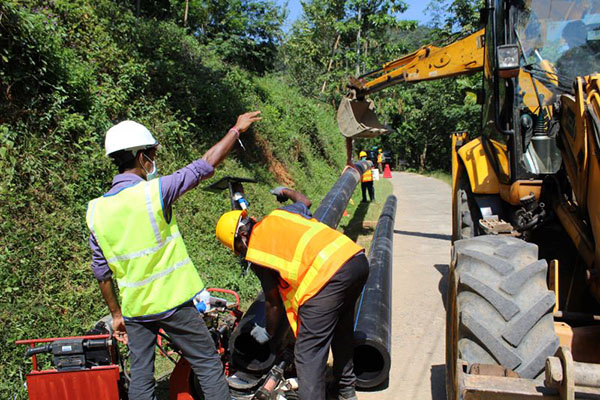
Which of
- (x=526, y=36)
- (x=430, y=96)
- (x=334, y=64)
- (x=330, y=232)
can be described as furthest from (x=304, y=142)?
(x=430, y=96)

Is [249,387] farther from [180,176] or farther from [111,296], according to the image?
[180,176]

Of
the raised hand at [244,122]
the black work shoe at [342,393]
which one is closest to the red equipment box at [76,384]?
the black work shoe at [342,393]

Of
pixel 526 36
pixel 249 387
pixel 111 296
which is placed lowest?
pixel 249 387

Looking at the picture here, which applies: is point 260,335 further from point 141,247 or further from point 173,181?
point 173,181

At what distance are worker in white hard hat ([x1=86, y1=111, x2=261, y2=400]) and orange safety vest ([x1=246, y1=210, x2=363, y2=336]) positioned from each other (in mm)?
514

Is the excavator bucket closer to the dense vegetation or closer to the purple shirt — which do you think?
the dense vegetation

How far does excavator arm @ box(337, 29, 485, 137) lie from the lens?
6996mm

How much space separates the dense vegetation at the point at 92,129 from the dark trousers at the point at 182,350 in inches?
66.1

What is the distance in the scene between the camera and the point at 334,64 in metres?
32.0

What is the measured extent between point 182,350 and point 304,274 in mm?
945

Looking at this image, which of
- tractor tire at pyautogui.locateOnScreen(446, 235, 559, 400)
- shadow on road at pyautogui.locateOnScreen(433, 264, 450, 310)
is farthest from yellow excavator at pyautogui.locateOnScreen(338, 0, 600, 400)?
shadow on road at pyautogui.locateOnScreen(433, 264, 450, 310)

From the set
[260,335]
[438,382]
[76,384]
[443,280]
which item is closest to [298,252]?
[260,335]

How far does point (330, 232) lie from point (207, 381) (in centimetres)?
129

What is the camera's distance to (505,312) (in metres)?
3.01
